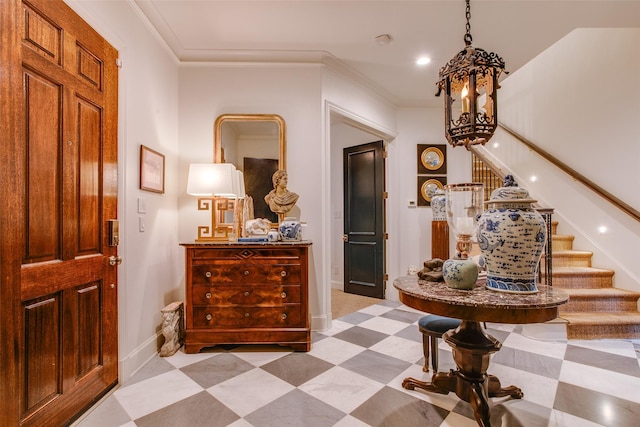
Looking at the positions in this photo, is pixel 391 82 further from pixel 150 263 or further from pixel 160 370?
pixel 160 370

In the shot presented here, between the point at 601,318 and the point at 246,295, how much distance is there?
3.40m

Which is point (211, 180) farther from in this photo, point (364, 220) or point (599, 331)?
point (599, 331)

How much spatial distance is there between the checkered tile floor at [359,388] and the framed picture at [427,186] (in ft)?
6.91

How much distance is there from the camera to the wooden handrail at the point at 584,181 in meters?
3.15

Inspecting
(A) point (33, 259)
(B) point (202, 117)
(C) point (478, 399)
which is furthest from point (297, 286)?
(B) point (202, 117)

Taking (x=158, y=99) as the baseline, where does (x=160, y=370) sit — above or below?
below

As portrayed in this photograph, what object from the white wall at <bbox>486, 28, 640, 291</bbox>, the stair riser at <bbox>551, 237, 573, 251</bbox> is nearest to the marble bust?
the stair riser at <bbox>551, 237, 573, 251</bbox>

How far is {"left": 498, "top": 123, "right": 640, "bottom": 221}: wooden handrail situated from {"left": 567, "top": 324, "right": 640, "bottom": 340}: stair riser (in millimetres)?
1142

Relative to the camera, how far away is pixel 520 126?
15.5 ft

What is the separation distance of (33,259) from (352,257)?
3830 mm

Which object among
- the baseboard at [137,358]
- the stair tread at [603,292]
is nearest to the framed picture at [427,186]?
the stair tread at [603,292]

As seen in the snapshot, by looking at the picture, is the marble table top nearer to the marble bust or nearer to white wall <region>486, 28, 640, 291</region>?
the marble bust

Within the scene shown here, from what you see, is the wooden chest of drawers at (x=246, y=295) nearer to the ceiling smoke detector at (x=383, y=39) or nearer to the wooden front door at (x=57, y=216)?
the wooden front door at (x=57, y=216)

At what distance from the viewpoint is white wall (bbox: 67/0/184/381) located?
6.85 ft
